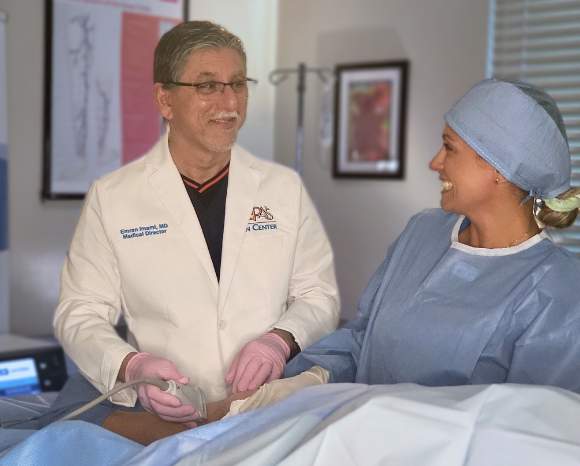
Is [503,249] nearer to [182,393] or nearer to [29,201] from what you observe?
[182,393]

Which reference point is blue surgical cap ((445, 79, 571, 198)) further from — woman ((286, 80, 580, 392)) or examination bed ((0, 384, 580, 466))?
examination bed ((0, 384, 580, 466))

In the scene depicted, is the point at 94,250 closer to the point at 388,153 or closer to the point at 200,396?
the point at 200,396

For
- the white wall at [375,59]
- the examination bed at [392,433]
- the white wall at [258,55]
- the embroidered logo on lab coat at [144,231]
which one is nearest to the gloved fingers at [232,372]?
the embroidered logo on lab coat at [144,231]

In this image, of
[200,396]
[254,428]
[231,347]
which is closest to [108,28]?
[231,347]

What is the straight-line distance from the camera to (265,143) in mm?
4316

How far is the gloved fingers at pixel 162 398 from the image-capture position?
141cm

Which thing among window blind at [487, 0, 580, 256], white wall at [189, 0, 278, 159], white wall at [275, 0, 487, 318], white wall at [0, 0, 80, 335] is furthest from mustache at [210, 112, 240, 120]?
white wall at [189, 0, 278, 159]

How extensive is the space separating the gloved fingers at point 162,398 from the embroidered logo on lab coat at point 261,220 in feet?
1.57

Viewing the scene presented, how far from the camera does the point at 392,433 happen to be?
107 cm

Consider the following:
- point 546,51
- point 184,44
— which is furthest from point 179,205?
point 546,51

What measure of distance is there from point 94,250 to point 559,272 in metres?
0.90

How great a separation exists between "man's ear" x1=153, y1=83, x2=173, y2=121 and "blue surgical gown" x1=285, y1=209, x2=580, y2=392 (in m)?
0.55

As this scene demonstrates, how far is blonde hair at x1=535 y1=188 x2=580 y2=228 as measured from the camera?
1.53 metres

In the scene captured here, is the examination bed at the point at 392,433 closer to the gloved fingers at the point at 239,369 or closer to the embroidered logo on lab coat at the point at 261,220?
the gloved fingers at the point at 239,369
